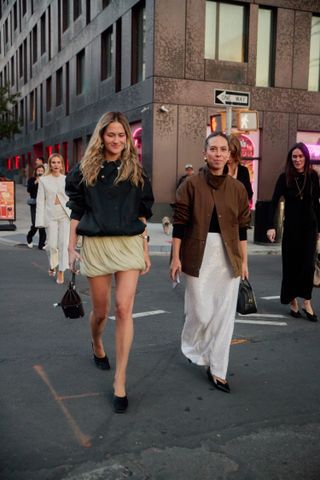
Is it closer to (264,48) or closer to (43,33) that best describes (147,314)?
(264,48)

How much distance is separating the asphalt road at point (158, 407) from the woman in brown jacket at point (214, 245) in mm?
404

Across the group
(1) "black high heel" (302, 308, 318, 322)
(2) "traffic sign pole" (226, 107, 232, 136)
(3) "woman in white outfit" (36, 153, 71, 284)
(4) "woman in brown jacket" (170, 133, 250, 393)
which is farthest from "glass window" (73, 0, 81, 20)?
(4) "woman in brown jacket" (170, 133, 250, 393)

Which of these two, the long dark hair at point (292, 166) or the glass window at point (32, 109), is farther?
the glass window at point (32, 109)

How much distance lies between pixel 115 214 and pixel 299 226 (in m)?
3.00

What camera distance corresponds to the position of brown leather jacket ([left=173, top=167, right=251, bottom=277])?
3.81 meters

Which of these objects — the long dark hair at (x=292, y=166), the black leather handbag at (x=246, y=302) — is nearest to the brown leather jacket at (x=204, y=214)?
the black leather handbag at (x=246, y=302)

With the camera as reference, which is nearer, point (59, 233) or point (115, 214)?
point (115, 214)

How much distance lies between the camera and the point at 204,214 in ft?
12.5

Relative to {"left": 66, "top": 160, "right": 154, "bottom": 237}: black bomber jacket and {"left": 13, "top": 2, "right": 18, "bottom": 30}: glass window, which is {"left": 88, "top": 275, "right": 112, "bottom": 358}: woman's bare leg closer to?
{"left": 66, "top": 160, "right": 154, "bottom": 237}: black bomber jacket

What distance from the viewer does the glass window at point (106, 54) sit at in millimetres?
21141

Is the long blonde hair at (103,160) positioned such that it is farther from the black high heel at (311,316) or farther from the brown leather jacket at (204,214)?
the black high heel at (311,316)

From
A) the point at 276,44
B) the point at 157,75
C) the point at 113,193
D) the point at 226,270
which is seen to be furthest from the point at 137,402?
the point at 276,44

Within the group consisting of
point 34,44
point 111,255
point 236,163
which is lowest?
point 111,255

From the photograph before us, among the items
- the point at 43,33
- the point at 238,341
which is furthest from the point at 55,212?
the point at 43,33
